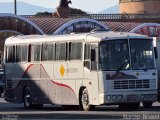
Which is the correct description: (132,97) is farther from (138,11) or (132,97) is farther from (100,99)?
(138,11)

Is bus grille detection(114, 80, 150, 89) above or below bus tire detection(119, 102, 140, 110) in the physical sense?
above

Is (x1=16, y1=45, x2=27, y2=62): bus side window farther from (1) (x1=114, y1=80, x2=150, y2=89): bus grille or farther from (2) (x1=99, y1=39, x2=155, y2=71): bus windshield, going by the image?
(1) (x1=114, y1=80, x2=150, y2=89): bus grille

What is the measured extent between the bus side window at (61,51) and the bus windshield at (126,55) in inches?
97.1

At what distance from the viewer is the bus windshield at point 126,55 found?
2859cm

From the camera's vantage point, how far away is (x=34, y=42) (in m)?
33.1


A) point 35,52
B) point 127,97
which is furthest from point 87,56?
point 35,52

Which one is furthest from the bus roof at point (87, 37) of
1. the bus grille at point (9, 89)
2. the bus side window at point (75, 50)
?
the bus grille at point (9, 89)

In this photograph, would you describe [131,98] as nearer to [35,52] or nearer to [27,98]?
[35,52]

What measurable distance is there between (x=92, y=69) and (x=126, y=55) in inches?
52.5

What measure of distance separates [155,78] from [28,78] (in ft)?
22.4

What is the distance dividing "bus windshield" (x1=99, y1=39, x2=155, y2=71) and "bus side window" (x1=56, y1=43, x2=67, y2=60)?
8.09 ft

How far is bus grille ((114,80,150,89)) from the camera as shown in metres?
28.5

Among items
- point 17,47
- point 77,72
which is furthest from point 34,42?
point 77,72

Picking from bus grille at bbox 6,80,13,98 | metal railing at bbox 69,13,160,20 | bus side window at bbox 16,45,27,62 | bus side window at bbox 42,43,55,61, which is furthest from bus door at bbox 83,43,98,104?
metal railing at bbox 69,13,160,20
